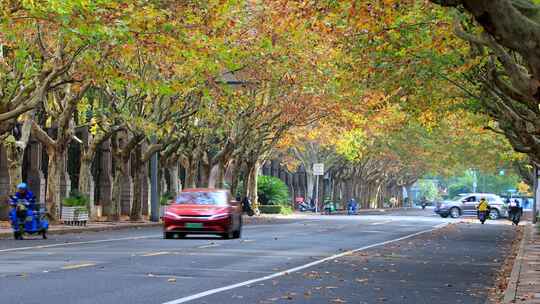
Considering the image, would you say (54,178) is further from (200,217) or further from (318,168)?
(318,168)

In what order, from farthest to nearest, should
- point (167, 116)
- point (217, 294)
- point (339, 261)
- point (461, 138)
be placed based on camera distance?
point (461, 138)
point (167, 116)
point (339, 261)
point (217, 294)

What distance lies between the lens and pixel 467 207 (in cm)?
7844

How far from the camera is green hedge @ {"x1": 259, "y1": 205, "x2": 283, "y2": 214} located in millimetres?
73750

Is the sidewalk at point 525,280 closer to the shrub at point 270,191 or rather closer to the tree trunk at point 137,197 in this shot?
the tree trunk at point 137,197

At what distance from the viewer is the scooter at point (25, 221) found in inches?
1185

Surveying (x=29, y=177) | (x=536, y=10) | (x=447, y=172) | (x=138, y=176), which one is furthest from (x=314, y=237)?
(x=447, y=172)

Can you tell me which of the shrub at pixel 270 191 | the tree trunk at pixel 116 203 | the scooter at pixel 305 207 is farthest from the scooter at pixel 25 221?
the scooter at pixel 305 207

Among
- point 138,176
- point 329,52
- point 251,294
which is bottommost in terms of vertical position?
A: point 251,294

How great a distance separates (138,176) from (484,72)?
2007cm

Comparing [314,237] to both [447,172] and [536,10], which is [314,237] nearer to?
[536,10]

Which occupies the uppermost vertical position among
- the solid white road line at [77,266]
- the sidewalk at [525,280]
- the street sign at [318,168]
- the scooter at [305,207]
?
the street sign at [318,168]

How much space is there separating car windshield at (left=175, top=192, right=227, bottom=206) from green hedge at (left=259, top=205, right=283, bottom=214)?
4095cm

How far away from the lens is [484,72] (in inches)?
1266

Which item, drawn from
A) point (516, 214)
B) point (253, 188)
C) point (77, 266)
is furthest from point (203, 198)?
point (253, 188)
